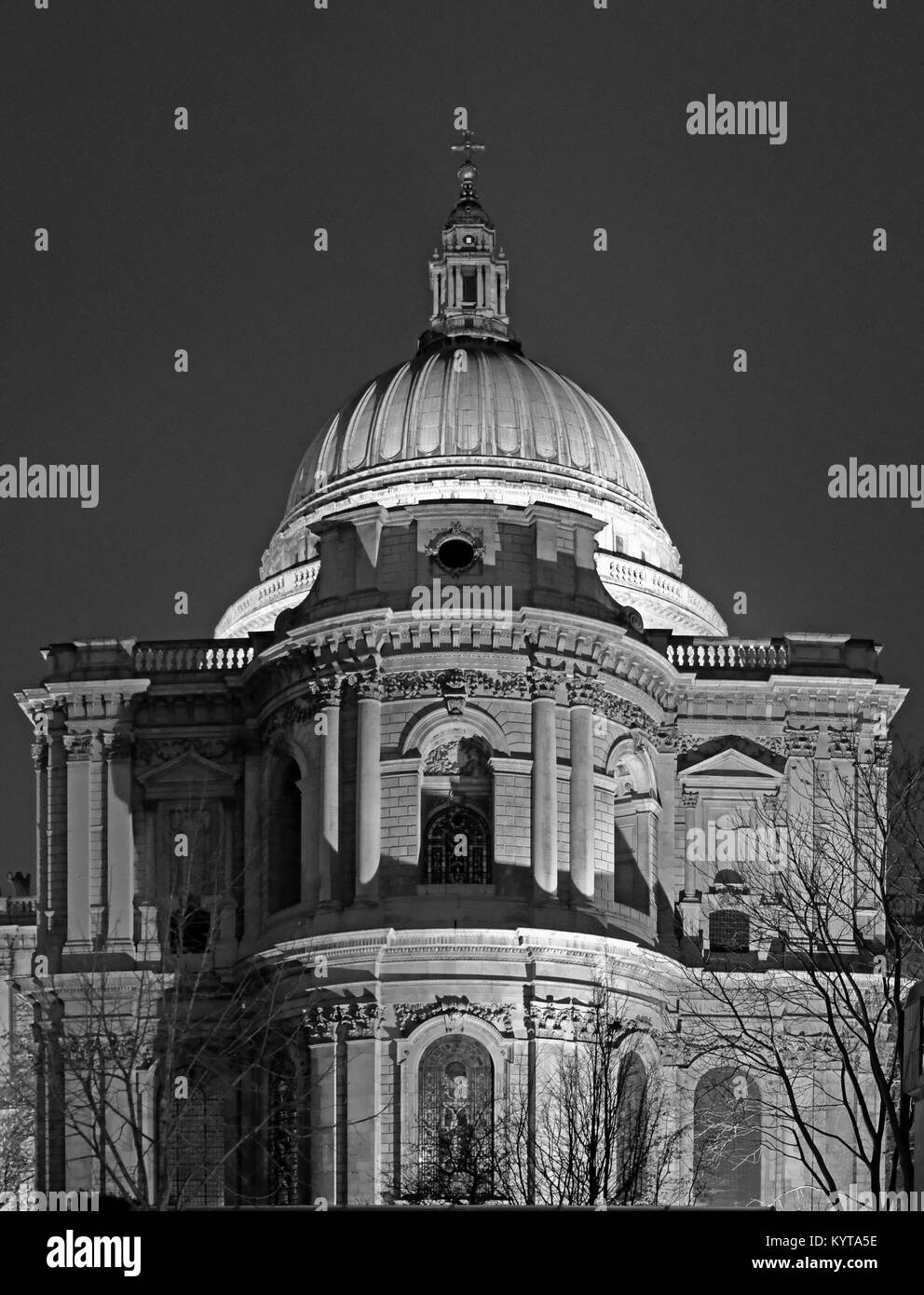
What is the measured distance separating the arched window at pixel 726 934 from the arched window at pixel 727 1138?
3.65 m

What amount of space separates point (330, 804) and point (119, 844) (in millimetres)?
7581

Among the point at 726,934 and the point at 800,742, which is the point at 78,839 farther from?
the point at 800,742

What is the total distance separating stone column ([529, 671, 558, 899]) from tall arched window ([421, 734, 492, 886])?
1366 millimetres

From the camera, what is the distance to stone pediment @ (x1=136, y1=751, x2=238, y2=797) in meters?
89.2

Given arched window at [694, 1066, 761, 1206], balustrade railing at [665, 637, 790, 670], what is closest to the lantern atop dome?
balustrade railing at [665, 637, 790, 670]

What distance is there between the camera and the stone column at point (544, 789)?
8294 centimetres

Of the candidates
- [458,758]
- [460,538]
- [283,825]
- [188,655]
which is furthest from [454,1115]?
[188,655]

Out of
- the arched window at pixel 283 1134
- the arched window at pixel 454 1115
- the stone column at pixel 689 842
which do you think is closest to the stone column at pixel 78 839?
the arched window at pixel 283 1134

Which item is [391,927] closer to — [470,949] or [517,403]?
[470,949]

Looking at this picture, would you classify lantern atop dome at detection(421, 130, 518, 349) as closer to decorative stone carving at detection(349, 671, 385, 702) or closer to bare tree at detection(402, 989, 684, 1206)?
decorative stone carving at detection(349, 671, 385, 702)

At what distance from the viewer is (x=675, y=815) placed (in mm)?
89438

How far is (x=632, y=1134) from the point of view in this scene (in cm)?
7781

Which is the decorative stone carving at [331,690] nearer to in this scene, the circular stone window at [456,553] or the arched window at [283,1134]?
the circular stone window at [456,553]
